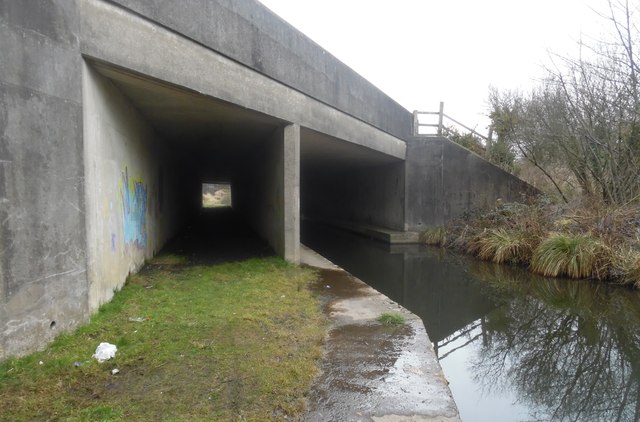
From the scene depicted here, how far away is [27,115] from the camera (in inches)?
137

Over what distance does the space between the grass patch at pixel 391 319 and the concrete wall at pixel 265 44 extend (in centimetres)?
467

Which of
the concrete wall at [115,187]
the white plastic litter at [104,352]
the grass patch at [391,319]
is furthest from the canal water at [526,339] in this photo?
the concrete wall at [115,187]

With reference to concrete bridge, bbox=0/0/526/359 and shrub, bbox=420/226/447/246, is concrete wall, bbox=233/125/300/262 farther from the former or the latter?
shrub, bbox=420/226/447/246

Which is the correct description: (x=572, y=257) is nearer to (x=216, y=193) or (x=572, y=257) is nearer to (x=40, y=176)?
(x=40, y=176)

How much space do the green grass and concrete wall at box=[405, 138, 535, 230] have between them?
33.0 ft

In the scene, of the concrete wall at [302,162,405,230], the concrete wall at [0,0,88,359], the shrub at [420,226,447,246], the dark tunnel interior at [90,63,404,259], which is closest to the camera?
the concrete wall at [0,0,88,359]

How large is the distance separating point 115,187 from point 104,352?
2.62m

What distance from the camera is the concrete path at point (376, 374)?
2928 mm

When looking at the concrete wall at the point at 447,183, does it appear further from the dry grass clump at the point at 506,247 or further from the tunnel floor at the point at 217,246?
the tunnel floor at the point at 217,246

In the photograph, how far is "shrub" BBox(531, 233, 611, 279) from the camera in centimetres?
843

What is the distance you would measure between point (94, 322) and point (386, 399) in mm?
3161

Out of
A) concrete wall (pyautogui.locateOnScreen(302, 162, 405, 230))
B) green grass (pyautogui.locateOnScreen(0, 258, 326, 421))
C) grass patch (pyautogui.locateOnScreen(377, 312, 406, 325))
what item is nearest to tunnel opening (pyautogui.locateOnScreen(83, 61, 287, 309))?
green grass (pyautogui.locateOnScreen(0, 258, 326, 421))

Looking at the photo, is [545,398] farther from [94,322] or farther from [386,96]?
[386,96]

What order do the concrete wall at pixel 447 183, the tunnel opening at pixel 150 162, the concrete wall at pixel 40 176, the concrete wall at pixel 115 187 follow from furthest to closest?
the concrete wall at pixel 447 183
the tunnel opening at pixel 150 162
the concrete wall at pixel 115 187
the concrete wall at pixel 40 176
